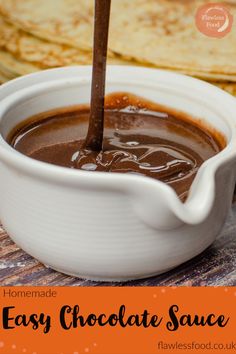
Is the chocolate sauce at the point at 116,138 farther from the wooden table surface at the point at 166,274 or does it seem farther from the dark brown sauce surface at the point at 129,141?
the wooden table surface at the point at 166,274

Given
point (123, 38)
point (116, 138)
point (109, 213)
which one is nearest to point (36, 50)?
point (123, 38)

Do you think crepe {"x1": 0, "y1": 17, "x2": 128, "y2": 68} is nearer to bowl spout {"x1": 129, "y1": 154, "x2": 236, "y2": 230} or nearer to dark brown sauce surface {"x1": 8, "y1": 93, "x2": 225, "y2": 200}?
dark brown sauce surface {"x1": 8, "y1": 93, "x2": 225, "y2": 200}

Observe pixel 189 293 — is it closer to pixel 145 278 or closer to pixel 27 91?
pixel 145 278

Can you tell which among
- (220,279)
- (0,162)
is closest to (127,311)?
(220,279)

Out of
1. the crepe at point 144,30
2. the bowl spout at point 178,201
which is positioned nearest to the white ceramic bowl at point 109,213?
the bowl spout at point 178,201

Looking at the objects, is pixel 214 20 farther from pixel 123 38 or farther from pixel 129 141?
pixel 129 141

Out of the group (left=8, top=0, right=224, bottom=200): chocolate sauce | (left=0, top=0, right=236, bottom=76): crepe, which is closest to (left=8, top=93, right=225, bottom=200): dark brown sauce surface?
(left=8, top=0, right=224, bottom=200): chocolate sauce
